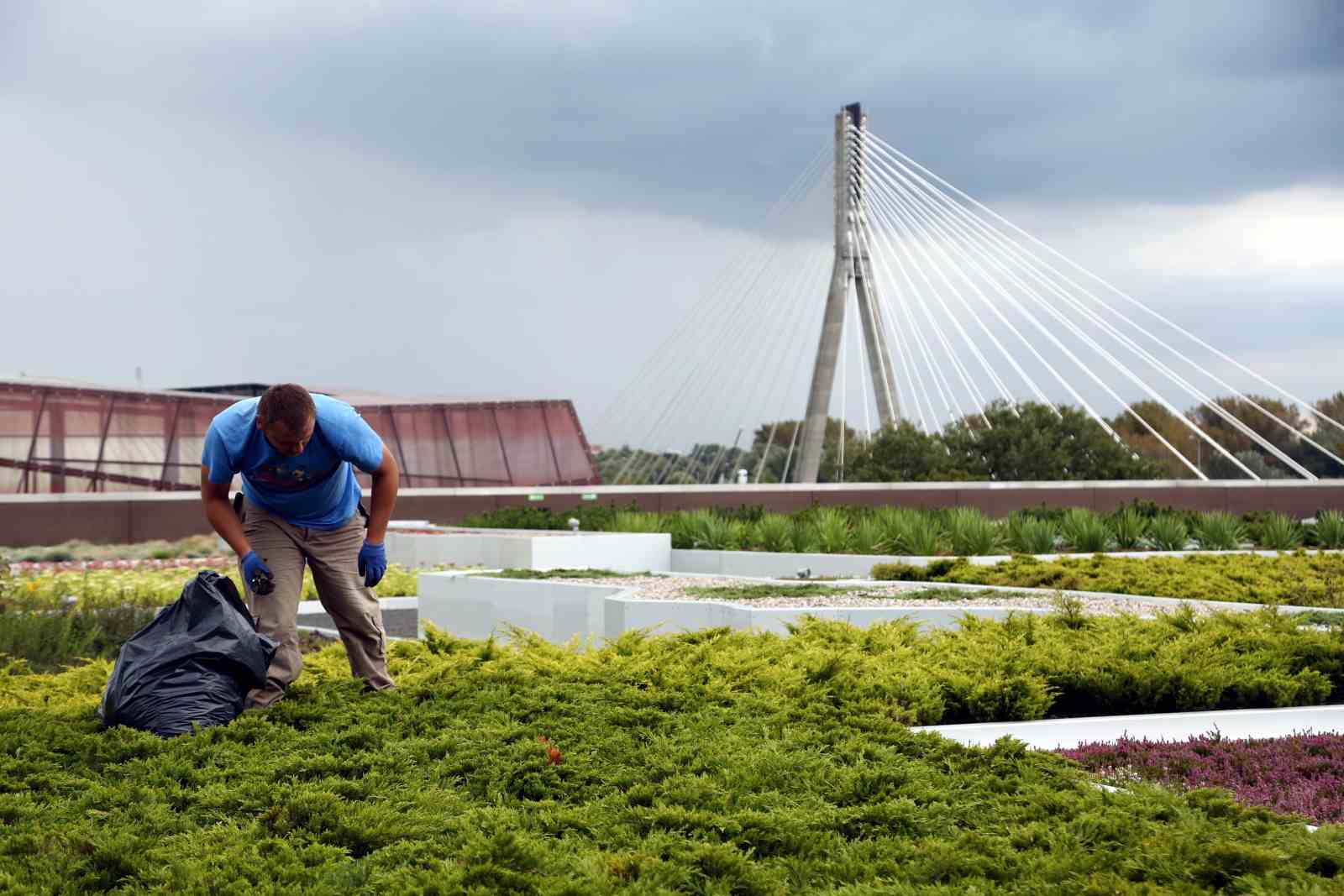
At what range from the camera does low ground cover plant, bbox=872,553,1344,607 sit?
10.3m

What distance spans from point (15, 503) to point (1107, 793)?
2099 cm

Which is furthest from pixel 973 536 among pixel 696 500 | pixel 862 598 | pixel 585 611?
pixel 696 500

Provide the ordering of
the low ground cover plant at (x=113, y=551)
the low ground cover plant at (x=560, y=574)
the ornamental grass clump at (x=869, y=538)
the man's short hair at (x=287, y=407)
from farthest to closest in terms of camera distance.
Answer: the low ground cover plant at (x=113, y=551) < the ornamental grass clump at (x=869, y=538) < the low ground cover plant at (x=560, y=574) < the man's short hair at (x=287, y=407)

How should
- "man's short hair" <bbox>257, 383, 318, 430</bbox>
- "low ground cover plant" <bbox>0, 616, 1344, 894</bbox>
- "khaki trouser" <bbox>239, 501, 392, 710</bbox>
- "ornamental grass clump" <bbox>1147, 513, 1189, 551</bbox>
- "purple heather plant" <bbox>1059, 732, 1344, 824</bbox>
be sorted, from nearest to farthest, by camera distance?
"low ground cover plant" <bbox>0, 616, 1344, 894</bbox> → "purple heather plant" <bbox>1059, 732, 1344, 824</bbox> → "man's short hair" <bbox>257, 383, 318, 430</bbox> → "khaki trouser" <bbox>239, 501, 392, 710</bbox> → "ornamental grass clump" <bbox>1147, 513, 1189, 551</bbox>

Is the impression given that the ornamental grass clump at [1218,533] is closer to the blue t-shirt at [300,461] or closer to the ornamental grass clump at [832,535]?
the ornamental grass clump at [832,535]

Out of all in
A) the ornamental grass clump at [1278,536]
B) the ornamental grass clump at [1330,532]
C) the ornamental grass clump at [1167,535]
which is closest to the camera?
the ornamental grass clump at [1167,535]

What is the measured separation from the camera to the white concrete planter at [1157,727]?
18.2 ft

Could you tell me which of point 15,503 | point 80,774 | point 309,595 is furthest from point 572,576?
point 15,503

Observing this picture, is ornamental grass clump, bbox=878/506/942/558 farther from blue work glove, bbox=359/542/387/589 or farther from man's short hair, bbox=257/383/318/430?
man's short hair, bbox=257/383/318/430

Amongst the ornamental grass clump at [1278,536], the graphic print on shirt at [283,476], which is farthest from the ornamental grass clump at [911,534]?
the graphic print on shirt at [283,476]

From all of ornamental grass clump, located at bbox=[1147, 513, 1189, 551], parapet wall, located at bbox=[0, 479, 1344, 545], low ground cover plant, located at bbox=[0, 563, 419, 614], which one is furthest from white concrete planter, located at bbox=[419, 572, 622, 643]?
parapet wall, located at bbox=[0, 479, 1344, 545]

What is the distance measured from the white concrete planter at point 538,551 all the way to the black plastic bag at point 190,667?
357 inches

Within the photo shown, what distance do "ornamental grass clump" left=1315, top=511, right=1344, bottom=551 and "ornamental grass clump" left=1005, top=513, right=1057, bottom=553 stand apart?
3.42 m

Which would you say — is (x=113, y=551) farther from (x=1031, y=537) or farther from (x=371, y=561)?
(x=371, y=561)
